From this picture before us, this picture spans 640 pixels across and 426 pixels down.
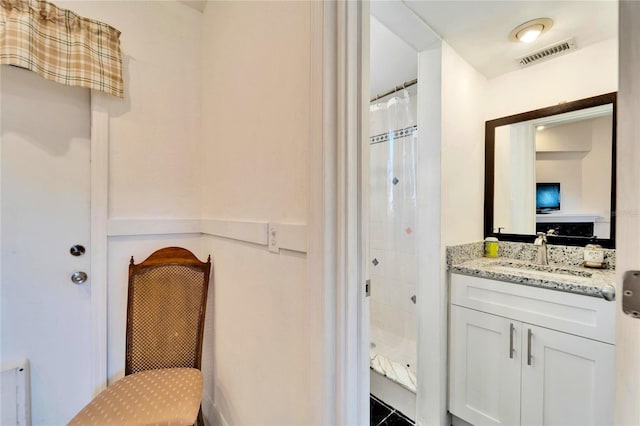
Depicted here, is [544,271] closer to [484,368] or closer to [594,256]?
[594,256]

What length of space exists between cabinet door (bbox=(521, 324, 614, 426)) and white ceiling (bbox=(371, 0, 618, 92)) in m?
1.51

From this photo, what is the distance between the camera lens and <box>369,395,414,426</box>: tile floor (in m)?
1.67

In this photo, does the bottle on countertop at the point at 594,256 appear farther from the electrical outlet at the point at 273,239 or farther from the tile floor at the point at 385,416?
the electrical outlet at the point at 273,239

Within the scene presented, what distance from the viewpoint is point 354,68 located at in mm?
839

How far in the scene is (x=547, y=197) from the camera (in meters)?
1.76

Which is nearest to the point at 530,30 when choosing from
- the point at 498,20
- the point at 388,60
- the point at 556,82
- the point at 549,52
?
the point at 498,20

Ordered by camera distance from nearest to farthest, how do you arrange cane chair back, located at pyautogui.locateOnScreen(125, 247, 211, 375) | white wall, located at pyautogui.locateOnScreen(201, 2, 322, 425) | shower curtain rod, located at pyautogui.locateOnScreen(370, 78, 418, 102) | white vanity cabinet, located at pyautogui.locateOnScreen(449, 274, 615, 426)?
white wall, located at pyautogui.locateOnScreen(201, 2, 322, 425), white vanity cabinet, located at pyautogui.locateOnScreen(449, 274, 615, 426), cane chair back, located at pyautogui.locateOnScreen(125, 247, 211, 375), shower curtain rod, located at pyautogui.locateOnScreen(370, 78, 418, 102)

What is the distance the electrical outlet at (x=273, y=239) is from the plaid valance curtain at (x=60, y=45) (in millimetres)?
1100

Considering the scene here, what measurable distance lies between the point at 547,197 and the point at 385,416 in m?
1.68

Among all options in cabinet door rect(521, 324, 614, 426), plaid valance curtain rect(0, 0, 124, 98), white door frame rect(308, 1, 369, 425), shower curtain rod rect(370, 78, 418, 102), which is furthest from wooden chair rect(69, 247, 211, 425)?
shower curtain rod rect(370, 78, 418, 102)

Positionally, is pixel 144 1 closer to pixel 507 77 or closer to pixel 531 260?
pixel 507 77

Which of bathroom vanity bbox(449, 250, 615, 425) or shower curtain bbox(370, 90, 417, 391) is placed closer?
bathroom vanity bbox(449, 250, 615, 425)

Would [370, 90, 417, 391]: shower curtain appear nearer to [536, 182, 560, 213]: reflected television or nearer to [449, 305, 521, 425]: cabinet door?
[449, 305, 521, 425]: cabinet door

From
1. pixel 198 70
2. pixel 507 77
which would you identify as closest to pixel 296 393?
pixel 198 70
